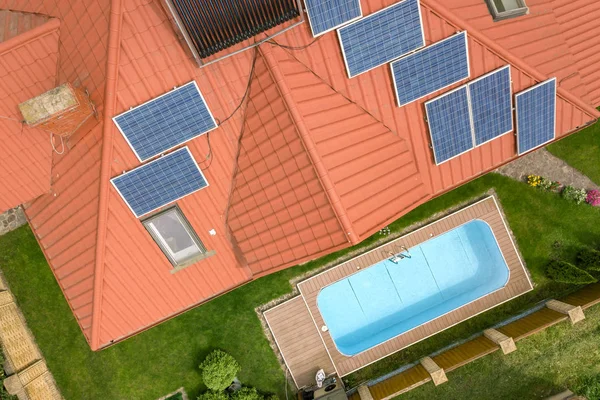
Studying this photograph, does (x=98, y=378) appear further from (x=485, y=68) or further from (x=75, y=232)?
(x=485, y=68)

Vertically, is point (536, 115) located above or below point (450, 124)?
below

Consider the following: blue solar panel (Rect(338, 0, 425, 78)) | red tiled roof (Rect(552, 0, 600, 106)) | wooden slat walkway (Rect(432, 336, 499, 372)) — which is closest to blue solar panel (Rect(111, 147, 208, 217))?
blue solar panel (Rect(338, 0, 425, 78))

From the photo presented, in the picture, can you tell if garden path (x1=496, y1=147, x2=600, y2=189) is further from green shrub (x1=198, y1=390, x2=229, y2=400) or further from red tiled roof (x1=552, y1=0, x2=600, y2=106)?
green shrub (x1=198, y1=390, x2=229, y2=400)

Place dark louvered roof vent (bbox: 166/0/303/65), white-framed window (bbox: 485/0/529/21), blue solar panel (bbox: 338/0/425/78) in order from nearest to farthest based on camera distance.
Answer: dark louvered roof vent (bbox: 166/0/303/65) < blue solar panel (bbox: 338/0/425/78) < white-framed window (bbox: 485/0/529/21)

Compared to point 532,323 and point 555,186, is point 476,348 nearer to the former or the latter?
point 532,323

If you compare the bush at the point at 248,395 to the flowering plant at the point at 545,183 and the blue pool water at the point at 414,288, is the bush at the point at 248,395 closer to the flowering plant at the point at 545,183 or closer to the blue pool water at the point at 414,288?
the blue pool water at the point at 414,288

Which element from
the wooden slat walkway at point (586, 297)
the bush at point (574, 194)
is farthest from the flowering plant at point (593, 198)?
the wooden slat walkway at point (586, 297)

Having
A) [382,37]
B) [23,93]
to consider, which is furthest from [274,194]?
[23,93]
